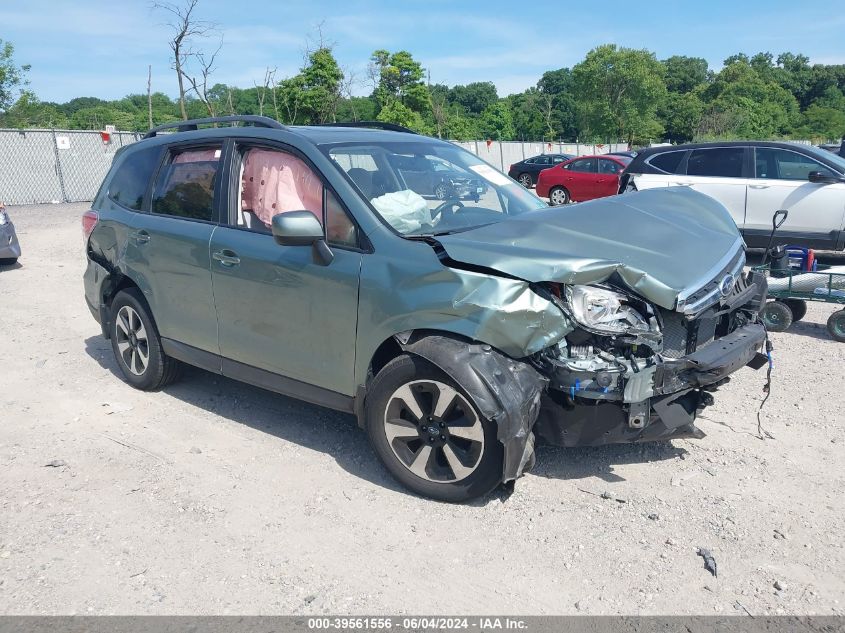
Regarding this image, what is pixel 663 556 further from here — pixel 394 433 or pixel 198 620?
pixel 198 620

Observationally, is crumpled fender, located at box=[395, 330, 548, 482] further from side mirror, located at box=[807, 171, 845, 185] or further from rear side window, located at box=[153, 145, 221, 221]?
side mirror, located at box=[807, 171, 845, 185]

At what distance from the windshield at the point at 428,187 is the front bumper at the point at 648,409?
3.90 feet

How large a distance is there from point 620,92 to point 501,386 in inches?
2422

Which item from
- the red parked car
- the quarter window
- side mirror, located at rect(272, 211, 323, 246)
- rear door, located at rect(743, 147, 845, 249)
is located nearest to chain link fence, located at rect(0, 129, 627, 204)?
the red parked car

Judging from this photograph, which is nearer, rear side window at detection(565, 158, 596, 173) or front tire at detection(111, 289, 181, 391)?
front tire at detection(111, 289, 181, 391)

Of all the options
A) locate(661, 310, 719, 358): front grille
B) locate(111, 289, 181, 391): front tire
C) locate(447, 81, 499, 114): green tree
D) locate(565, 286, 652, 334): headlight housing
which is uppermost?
locate(447, 81, 499, 114): green tree

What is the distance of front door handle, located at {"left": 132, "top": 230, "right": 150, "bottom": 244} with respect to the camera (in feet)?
16.4

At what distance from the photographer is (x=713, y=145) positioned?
34.7ft

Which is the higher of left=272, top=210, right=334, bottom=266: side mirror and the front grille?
left=272, top=210, right=334, bottom=266: side mirror

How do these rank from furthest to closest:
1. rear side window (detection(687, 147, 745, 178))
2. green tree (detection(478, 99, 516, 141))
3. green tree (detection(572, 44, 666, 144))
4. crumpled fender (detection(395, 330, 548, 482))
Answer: green tree (detection(478, 99, 516, 141)) < green tree (detection(572, 44, 666, 144)) < rear side window (detection(687, 147, 745, 178)) < crumpled fender (detection(395, 330, 548, 482))

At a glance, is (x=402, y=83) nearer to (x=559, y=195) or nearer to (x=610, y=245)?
(x=559, y=195)

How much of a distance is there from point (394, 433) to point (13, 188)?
22.3 m

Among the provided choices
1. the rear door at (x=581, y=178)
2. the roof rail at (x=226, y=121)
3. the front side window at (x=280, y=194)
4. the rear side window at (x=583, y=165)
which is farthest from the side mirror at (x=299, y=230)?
the rear side window at (x=583, y=165)

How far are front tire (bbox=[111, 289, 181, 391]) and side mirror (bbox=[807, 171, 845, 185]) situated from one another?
8737 mm
